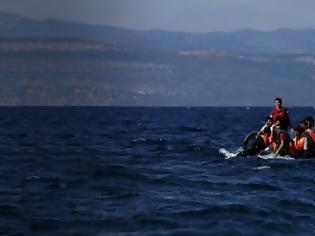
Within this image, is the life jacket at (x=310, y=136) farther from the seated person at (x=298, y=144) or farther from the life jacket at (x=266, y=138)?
the life jacket at (x=266, y=138)

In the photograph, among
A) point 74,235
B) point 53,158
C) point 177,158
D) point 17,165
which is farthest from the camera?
point 177,158

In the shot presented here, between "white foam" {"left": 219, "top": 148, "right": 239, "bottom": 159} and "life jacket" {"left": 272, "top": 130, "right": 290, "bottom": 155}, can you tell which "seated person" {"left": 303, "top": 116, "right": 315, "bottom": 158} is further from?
"white foam" {"left": 219, "top": 148, "right": 239, "bottom": 159}

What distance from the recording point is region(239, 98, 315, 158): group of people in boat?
2812 centimetres

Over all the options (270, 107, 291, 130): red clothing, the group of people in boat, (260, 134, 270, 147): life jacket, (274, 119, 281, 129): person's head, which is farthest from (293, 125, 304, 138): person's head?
(260, 134, 270, 147): life jacket

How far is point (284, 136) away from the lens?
93.7 feet

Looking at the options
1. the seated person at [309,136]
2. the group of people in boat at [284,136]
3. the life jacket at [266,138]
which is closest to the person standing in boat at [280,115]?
the group of people in boat at [284,136]

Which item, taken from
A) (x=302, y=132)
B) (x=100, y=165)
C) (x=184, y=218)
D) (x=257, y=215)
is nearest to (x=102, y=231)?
(x=184, y=218)

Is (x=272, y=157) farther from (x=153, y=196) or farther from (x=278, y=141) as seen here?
(x=153, y=196)

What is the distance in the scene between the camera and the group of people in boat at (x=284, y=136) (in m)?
28.1

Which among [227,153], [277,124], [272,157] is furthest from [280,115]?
[227,153]

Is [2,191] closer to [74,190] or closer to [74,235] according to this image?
[74,190]

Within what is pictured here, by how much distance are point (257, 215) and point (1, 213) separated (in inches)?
245

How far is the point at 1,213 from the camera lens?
623 inches

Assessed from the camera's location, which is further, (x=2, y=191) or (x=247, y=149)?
(x=247, y=149)
